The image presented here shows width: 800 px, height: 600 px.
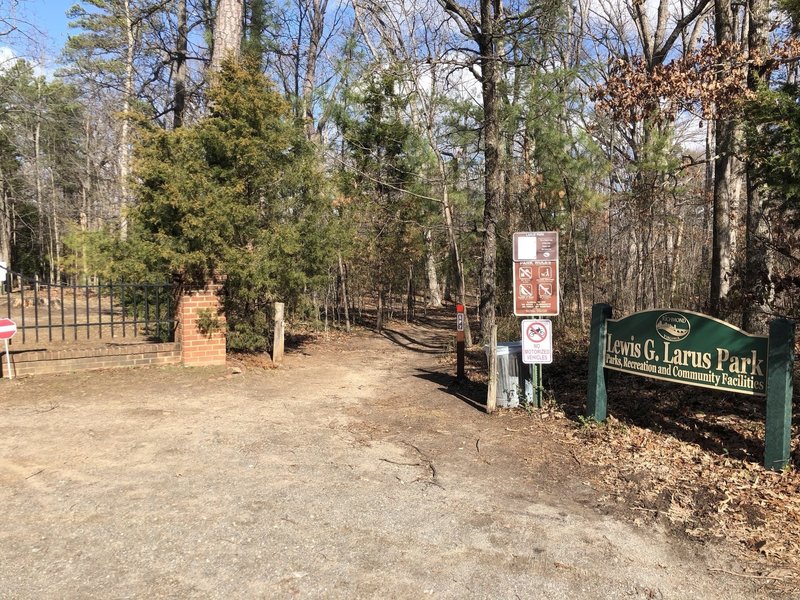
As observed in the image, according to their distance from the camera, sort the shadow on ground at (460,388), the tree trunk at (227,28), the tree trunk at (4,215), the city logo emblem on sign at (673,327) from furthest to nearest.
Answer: the tree trunk at (4,215) → the tree trunk at (227,28) → the shadow on ground at (460,388) → the city logo emblem on sign at (673,327)

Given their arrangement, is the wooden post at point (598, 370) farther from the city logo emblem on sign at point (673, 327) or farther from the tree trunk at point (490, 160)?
Result: the tree trunk at point (490, 160)

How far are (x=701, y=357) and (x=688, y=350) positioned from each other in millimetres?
153

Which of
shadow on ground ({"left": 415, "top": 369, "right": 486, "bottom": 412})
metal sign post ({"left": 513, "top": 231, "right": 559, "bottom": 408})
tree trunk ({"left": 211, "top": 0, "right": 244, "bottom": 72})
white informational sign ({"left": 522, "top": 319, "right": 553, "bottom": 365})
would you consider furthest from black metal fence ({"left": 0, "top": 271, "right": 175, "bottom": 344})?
white informational sign ({"left": 522, "top": 319, "right": 553, "bottom": 365})

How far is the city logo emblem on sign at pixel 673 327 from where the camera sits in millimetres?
5535

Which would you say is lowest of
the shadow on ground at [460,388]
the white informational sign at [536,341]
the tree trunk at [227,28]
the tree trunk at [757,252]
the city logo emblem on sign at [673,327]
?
the shadow on ground at [460,388]

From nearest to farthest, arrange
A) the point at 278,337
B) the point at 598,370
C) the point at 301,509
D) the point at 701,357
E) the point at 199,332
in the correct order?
1. the point at 301,509
2. the point at 701,357
3. the point at 598,370
4. the point at 199,332
5. the point at 278,337

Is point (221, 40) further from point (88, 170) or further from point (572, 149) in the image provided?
point (88, 170)

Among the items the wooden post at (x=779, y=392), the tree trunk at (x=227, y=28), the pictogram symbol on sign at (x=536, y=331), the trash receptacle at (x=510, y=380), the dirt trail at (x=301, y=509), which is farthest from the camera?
the tree trunk at (x=227, y=28)

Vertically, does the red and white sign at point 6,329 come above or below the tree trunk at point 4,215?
below

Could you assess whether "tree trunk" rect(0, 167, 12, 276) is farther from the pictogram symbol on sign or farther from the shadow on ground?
the pictogram symbol on sign

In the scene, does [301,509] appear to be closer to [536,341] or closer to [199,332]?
[536,341]

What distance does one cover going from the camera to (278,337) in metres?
10.3

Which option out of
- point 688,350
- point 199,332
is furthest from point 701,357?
point 199,332

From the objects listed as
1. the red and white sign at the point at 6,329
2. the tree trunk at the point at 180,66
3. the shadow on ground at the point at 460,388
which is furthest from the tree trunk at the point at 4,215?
the shadow on ground at the point at 460,388
